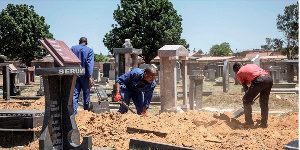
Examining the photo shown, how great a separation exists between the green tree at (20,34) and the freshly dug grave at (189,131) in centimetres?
3238

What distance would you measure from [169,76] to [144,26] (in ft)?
88.0

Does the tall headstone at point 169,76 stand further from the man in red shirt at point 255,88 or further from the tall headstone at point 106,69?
the tall headstone at point 106,69

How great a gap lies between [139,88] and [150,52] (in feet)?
96.1

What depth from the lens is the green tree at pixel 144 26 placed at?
35.8 metres

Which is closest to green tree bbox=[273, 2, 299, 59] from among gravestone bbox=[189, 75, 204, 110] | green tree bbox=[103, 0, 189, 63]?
green tree bbox=[103, 0, 189, 63]

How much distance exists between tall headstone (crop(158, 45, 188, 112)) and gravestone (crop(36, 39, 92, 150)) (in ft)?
15.4

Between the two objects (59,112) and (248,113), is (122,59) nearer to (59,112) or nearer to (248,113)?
(248,113)

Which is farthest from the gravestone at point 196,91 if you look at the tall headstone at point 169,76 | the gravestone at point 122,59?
the gravestone at point 122,59

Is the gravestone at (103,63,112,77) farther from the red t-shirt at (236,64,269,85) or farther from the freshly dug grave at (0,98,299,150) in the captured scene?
the red t-shirt at (236,64,269,85)

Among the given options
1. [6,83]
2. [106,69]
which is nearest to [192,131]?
[6,83]

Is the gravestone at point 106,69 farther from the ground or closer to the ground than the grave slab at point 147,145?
farther from the ground

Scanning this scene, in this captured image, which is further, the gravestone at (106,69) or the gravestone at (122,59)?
the gravestone at (106,69)

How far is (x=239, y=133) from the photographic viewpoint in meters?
6.12

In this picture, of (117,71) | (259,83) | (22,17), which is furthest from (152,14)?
(259,83)
